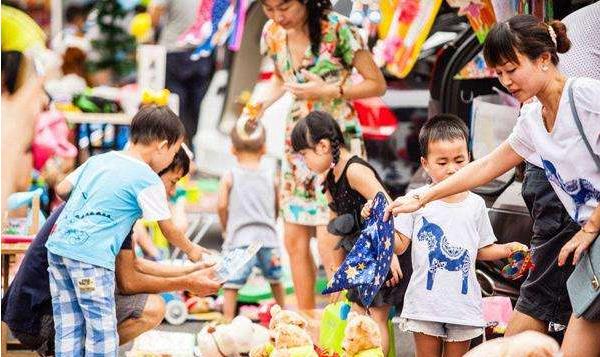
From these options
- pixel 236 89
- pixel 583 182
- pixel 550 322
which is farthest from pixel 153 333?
pixel 236 89

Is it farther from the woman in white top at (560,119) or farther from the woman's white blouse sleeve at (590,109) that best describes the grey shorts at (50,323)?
the woman's white blouse sleeve at (590,109)

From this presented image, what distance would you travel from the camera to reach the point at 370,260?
504 cm

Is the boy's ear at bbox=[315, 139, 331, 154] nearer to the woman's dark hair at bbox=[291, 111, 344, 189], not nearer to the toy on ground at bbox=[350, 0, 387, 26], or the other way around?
the woman's dark hair at bbox=[291, 111, 344, 189]

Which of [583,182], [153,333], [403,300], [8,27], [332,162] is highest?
[8,27]

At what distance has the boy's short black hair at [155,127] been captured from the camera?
17.6 feet

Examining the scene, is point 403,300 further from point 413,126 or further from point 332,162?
point 413,126

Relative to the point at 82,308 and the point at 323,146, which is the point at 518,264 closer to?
the point at 323,146

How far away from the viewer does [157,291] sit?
564cm

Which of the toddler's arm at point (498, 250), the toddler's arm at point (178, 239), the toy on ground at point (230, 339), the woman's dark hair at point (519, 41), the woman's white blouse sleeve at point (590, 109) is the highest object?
the woman's dark hair at point (519, 41)

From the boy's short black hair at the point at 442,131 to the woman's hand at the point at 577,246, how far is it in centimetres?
94

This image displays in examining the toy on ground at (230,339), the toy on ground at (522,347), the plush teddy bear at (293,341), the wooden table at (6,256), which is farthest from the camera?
the wooden table at (6,256)

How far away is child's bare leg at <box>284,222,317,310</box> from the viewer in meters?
6.58

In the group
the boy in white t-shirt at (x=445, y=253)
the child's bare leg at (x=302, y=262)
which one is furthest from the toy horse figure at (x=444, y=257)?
the child's bare leg at (x=302, y=262)

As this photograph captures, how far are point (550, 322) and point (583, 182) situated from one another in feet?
2.53
